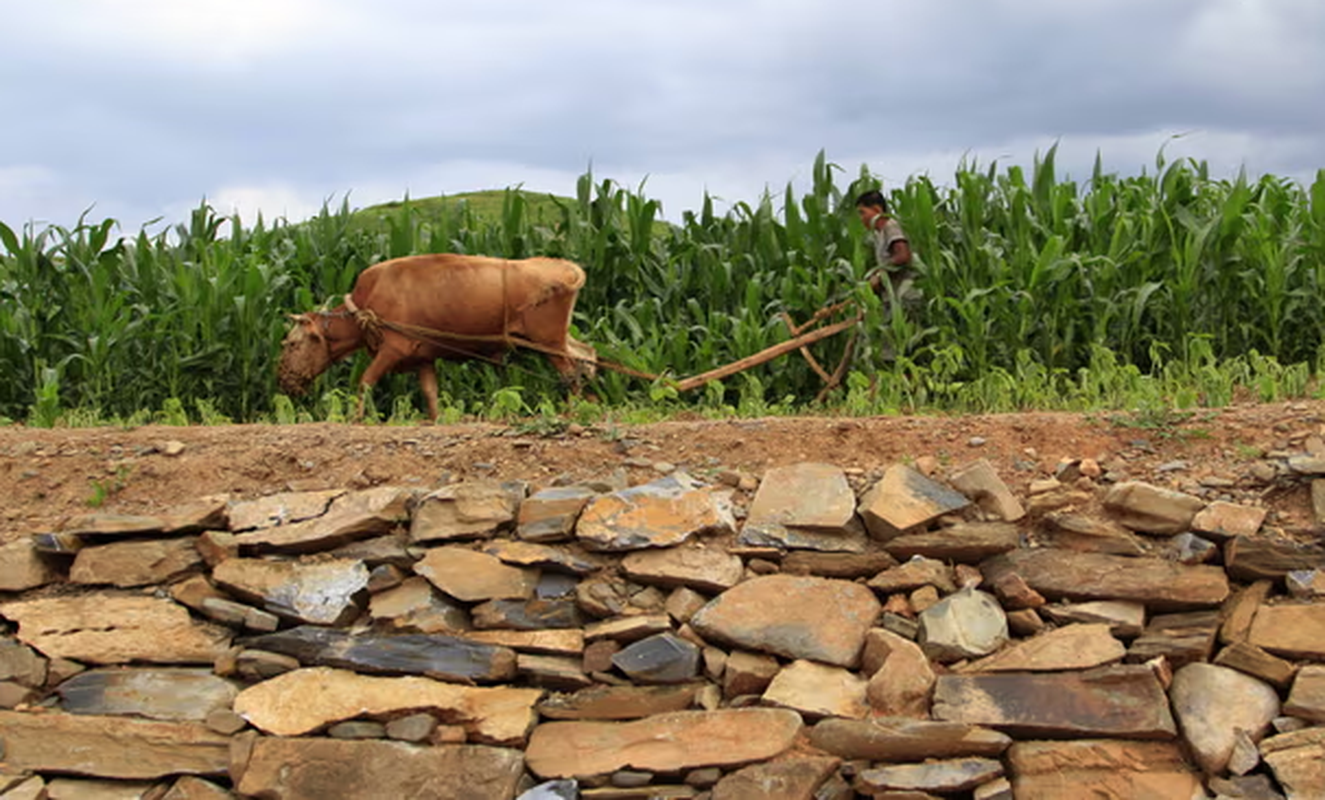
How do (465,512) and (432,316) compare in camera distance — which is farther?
(432,316)

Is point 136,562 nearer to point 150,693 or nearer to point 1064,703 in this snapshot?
point 150,693

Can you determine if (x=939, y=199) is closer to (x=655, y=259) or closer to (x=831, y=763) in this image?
(x=655, y=259)

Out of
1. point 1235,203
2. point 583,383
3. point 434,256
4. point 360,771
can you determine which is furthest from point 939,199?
point 360,771

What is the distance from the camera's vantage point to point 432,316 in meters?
7.05

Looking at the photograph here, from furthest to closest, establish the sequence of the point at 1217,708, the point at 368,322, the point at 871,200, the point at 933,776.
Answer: the point at 871,200
the point at 368,322
the point at 1217,708
the point at 933,776

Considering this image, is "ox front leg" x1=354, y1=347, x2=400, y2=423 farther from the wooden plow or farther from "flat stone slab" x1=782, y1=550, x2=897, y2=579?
"flat stone slab" x1=782, y1=550, x2=897, y2=579

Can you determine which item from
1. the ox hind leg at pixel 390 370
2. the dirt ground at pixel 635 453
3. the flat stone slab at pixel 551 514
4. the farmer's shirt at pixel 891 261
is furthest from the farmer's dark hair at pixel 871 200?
the flat stone slab at pixel 551 514

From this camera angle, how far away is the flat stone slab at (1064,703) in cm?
369

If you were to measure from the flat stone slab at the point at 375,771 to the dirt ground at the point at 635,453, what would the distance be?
1.20 m

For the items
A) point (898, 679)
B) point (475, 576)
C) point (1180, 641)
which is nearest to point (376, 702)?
point (475, 576)

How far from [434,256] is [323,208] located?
9.52ft

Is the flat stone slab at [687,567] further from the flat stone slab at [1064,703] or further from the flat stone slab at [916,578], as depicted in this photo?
the flat stone slab at [1064,703]

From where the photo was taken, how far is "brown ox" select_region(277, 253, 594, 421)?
23.1 feet

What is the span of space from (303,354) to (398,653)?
3511 mm
